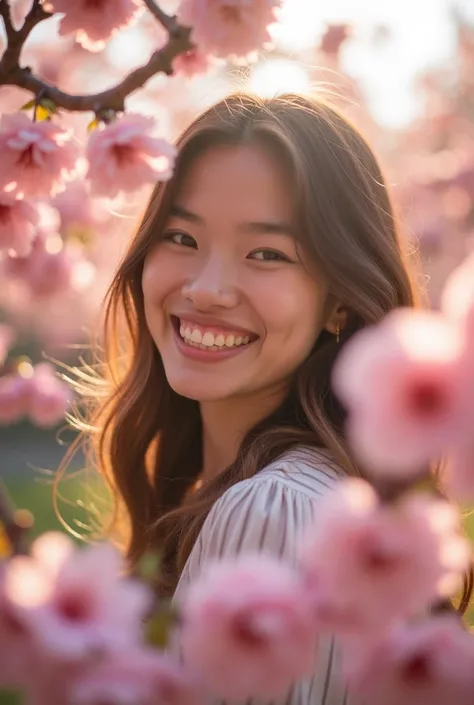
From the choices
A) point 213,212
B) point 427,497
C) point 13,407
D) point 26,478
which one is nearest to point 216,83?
point 213,212

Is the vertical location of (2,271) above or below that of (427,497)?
below

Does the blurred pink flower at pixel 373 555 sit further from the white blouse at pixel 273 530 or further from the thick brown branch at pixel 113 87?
the thick brown branch at pixel 113 87

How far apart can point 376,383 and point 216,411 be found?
1.41 metres

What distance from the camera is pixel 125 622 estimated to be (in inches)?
33.1

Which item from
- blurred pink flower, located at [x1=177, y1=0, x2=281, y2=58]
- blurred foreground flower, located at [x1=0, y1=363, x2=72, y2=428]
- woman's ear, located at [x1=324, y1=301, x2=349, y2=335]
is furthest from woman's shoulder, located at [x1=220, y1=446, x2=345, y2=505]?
blurred foreground flower, located at [x1=0, y1=363, x2=72, y2=428]

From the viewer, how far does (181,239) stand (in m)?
1.97

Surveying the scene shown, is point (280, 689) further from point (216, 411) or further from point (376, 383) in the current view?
point (216, 411)

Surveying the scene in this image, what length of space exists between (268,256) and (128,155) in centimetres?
41

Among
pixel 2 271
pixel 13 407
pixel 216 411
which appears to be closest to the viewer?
pixel 216 411

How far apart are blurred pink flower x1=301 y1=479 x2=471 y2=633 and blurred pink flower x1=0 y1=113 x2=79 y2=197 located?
1.02m

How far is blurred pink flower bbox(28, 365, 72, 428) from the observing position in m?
3.44

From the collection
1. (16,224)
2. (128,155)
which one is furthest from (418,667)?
(16,224)

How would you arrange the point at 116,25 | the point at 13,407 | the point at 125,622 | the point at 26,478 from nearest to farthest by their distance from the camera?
the point at 125,622 < the point at 116,25 < the point at 13,407 < the point at 26,478

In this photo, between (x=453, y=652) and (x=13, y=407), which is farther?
(x=13, y=407)
